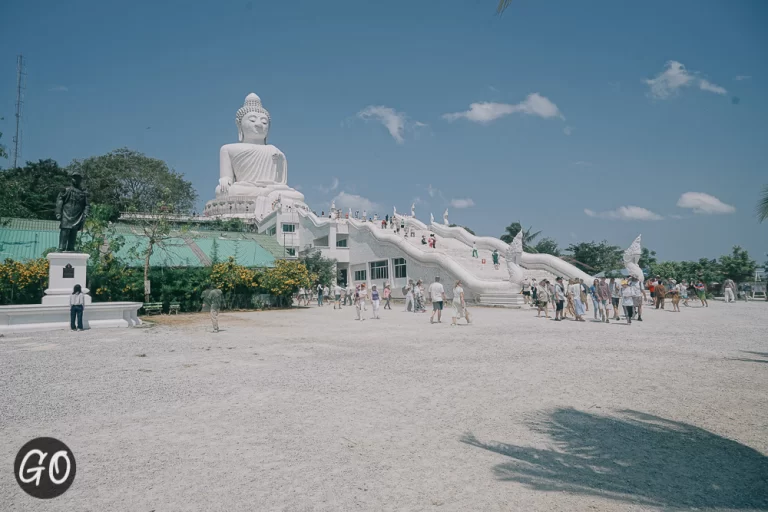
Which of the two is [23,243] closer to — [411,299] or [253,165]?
[411,299]

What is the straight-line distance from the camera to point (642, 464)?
153 inches

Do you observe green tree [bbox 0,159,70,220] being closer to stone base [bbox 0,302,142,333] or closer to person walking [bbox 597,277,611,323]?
stone base [bbox 0,302,142,333]

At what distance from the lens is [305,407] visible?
214 inches

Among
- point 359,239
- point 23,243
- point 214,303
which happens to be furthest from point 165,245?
point 359,239

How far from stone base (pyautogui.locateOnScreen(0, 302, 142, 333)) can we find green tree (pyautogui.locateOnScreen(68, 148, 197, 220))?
980 inches

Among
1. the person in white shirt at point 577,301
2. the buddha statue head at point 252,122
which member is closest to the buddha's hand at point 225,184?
the buddha statue head at point 252,122

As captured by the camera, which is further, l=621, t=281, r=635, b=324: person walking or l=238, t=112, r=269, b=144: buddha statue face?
l=238, t=112, r=269, b=144: buddha statue face

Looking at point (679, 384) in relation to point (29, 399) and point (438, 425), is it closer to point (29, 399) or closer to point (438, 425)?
point (438, 425)

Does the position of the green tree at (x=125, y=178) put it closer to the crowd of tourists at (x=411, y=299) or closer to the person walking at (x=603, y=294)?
the crowd of tourists at (x=411, y=299)

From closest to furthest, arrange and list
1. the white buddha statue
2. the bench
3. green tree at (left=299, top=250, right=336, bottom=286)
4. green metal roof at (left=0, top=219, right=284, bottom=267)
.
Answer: the bench < green metal roof at (left=0, top=219, right=284, bottom=267) < green tree at (left=299, top=250, right=336, bottom=286) < the white buddha statue

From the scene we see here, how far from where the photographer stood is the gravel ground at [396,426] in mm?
3385

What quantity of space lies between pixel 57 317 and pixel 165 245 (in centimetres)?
797

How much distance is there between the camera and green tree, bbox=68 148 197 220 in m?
37.4

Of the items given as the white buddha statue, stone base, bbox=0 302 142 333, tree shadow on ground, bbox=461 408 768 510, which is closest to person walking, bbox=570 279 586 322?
tree shadow on ground, bbox=461 408 768 510
